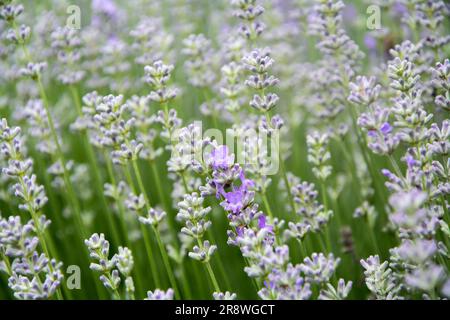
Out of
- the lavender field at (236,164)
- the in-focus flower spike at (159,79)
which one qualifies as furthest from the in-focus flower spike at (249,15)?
the in-focus flower spike at (159,79)

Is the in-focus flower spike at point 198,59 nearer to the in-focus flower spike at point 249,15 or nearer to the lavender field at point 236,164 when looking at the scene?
the lavender field at point 236,164

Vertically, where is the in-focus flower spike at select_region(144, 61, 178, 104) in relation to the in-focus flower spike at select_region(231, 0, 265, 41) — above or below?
below

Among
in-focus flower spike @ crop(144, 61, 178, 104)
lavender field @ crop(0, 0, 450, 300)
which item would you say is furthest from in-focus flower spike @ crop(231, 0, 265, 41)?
in-focus flower spike @ crop(144, 61, 178, 104)

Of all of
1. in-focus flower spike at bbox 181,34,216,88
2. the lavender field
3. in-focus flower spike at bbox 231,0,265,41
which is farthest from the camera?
in-focus flower spike at bbox 181,34,216,88

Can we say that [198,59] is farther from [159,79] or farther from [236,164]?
[236,164]

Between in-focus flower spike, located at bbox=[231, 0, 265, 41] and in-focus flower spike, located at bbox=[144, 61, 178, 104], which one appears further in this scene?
in-focus flower spike, located at bbox=[231, 0, 265, 41]

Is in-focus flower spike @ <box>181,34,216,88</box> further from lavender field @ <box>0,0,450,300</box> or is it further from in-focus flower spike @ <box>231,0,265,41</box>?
in-focus flower spike @ <box>231,0,265,41</box>

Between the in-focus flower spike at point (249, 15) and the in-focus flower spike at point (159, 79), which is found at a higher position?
the in-focus flower spike at point (249, 15)

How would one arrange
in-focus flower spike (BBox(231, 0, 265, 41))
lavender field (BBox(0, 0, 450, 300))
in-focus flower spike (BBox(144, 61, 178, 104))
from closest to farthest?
lavender field (BBox(0, 0, 450, 300)) → in-focus flower spike (BBox(144, 61, 178, 104)) → in-focus flower spike (BBox(231, 0, 265, 41))

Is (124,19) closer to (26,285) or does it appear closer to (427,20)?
(427,20)
